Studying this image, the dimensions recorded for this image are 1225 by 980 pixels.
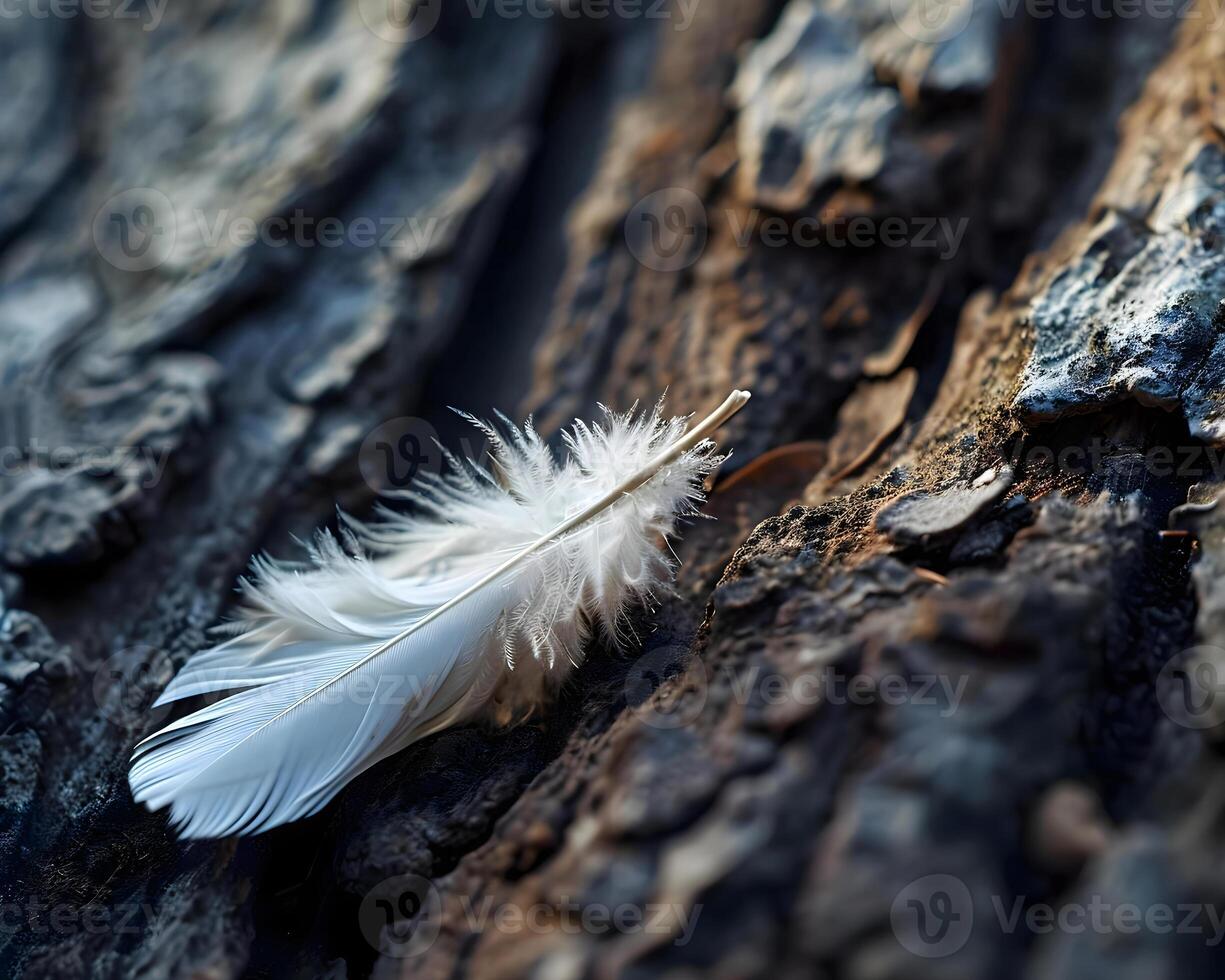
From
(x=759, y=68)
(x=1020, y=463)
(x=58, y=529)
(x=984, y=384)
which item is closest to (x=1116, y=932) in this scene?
(x=1020, y=463)

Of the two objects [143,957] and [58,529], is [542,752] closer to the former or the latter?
[143,957]

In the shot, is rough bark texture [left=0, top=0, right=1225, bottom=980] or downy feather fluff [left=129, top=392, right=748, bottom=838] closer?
rough bark texture [left=0, top=0, right=1225, bottom=980]

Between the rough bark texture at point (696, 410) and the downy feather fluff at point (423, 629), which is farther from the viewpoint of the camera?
the downy feather fluff at point (423, 629)

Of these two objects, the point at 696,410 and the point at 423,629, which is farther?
the point at 696,410
